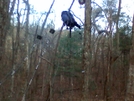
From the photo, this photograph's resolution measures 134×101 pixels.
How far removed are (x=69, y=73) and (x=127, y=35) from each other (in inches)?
240

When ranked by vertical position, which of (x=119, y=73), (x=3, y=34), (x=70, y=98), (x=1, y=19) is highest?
(x=1, y=19)

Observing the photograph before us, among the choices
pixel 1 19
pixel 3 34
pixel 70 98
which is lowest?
pixel 70 98

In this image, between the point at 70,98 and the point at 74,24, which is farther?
the point at 70,98

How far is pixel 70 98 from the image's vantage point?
16.8 metres

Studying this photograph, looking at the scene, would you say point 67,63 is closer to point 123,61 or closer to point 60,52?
point 60,52

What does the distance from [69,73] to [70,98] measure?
3.36 m

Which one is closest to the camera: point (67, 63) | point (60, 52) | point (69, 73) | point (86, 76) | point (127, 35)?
point (86, 76)

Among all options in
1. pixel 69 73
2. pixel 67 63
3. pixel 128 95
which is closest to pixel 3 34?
pixel 128 95

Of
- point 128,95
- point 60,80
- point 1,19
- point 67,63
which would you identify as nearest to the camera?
point 1,19

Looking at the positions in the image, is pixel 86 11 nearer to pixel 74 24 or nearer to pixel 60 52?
pixel 74 24

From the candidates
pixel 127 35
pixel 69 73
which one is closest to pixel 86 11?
pixel 127 35

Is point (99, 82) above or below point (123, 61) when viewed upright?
below

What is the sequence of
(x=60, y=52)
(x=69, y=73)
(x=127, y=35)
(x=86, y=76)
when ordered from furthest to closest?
(x=69, y=73)
(x=60, y=52)
(x=127, y=35)
(x=86, y=76)

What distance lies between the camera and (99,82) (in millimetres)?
21016
